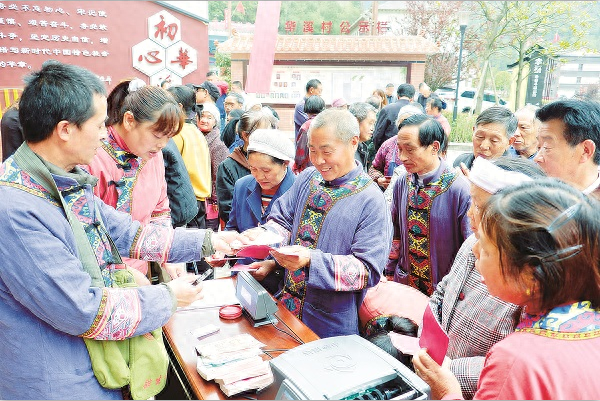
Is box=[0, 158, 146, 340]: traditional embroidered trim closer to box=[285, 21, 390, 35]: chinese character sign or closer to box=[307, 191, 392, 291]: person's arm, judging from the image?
box=[307, 191, 392, 291]: person's arm

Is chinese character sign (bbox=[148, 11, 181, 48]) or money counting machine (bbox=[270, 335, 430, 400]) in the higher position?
chinese character sign (bbox=[148, 11, 181, 48])

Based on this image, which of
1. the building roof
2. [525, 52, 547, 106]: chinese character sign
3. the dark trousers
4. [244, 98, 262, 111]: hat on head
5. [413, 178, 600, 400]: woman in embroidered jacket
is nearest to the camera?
[413, 178, 600, 400]: woman in embroidered jacket

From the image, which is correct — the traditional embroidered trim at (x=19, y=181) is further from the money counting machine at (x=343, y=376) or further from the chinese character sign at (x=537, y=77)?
the chinese character sign at (x=537, y=77)

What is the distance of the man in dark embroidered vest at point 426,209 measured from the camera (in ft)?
8.60

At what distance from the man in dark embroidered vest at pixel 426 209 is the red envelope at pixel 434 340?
3.96 ft

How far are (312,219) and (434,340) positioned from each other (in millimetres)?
1018

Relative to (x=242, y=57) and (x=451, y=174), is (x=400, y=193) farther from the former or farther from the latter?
(x=242, y=57)

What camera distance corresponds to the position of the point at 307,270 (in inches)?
82.7

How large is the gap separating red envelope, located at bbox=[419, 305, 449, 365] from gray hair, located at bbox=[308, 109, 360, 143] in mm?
1008

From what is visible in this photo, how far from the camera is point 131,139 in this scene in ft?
7.63


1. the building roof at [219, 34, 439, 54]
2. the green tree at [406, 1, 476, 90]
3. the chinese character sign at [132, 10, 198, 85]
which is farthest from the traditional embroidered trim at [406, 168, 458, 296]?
the green tree at [406, 1, 476, 90]

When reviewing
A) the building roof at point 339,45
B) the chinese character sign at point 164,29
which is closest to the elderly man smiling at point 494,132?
the chinese character sign at point 164,29

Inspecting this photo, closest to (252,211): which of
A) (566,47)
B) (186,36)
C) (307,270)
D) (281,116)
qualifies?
(307,270)

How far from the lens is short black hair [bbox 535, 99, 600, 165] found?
2.05 metres
